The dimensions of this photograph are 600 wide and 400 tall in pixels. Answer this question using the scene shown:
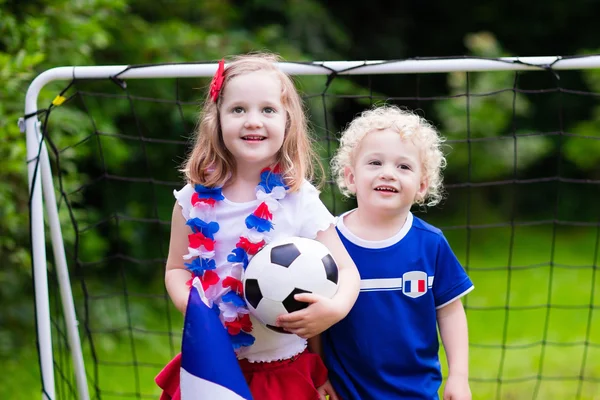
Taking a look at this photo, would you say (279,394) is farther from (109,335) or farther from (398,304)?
(109,335)

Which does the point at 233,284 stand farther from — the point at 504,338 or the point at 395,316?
the point at 504,338

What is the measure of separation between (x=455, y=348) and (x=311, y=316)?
55 cm

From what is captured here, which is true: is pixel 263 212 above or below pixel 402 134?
below

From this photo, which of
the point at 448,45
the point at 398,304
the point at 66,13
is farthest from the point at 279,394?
the point at 448,45

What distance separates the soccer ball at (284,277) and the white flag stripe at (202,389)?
22 cm

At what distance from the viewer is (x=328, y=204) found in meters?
5.80

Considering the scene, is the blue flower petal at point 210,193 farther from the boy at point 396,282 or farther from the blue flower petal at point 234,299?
the boy at point 396,282

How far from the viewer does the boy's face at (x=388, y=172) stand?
2.24 m

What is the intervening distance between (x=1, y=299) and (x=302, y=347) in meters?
2.65

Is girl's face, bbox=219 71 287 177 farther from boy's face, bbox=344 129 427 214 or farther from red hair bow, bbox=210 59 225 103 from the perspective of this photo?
boy's face, bbox=344 129 427 214

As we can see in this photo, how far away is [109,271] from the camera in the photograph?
596cm

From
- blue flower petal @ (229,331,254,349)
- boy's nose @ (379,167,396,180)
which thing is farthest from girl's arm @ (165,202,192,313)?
boy's nose @ (379,167,396,180)

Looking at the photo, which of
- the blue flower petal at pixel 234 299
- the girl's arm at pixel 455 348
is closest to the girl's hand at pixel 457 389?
the girl's arm at pixel 455 348

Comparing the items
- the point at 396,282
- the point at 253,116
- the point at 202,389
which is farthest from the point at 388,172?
the point at 202,389
